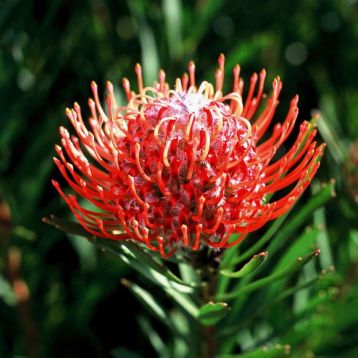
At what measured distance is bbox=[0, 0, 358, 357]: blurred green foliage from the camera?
127 cm

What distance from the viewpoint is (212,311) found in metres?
0.90

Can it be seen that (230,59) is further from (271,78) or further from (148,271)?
(148,271)

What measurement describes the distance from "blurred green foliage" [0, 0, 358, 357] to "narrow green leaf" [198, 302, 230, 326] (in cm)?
10

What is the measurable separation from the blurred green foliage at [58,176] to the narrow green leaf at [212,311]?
0.34 ft

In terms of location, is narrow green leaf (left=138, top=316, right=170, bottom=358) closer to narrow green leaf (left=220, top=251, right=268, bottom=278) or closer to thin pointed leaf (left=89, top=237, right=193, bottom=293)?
thin pointed leaf (left=89, top=237, right=193, bottom=293)

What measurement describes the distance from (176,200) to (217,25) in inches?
41.9

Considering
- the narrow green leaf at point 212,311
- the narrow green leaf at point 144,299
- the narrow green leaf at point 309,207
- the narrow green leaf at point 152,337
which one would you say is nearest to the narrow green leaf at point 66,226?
the narrow green leaf at point 144,299

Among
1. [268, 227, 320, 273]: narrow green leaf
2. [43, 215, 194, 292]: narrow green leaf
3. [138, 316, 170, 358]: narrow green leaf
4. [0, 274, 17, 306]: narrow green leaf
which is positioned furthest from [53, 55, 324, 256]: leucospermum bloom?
[0, 274, 17, 306]: narrow green leaf

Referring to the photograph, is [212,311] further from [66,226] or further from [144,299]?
[66,226]

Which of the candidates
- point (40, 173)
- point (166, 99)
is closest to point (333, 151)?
point (166, 99)

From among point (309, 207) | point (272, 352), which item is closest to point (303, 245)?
point (309, 207)

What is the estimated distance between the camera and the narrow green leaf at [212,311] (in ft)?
2.83

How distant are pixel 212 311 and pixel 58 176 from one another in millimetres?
800

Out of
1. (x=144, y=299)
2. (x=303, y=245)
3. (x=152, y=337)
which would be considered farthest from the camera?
(x=152, y=337)
